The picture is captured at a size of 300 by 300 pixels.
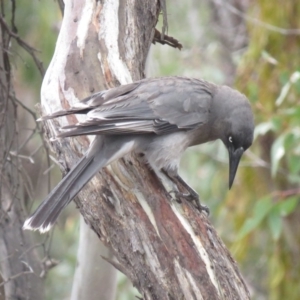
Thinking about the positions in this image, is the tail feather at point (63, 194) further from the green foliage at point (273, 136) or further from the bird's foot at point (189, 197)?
the green foliage at point (273, 136)

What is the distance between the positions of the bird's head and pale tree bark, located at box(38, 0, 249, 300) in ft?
1.51

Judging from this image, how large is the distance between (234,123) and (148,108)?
0.53 meters

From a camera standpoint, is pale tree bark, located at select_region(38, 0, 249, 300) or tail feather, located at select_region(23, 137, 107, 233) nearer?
pale tree bark, located at select_region(38, 0, 249, 300)

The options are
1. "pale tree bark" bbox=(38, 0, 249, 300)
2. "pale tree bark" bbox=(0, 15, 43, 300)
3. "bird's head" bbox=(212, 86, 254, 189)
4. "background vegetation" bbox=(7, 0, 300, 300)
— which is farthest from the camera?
"background vegetation" bbox=(7, 0, 300, 300)

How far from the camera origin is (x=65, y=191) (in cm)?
247

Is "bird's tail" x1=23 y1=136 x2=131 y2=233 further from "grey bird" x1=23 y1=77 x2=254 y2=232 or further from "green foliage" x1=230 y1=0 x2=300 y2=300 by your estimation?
"green foliage" x1=230 y1=0 x2=300 y2=300

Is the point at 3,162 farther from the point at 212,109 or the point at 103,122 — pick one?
the point at 212,109

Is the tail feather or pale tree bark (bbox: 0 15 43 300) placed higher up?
the tail feather

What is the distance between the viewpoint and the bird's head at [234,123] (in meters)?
3.15

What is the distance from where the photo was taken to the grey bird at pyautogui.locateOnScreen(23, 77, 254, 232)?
2.48 meters

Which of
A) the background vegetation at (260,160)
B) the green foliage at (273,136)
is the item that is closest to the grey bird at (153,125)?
the background vegetation at (260,160)

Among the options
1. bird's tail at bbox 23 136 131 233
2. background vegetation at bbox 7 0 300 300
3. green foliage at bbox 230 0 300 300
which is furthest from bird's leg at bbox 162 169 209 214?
green foliage at bbox 230 0 300 300

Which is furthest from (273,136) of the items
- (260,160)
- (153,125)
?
(153,125)

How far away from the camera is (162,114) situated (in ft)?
9.54
